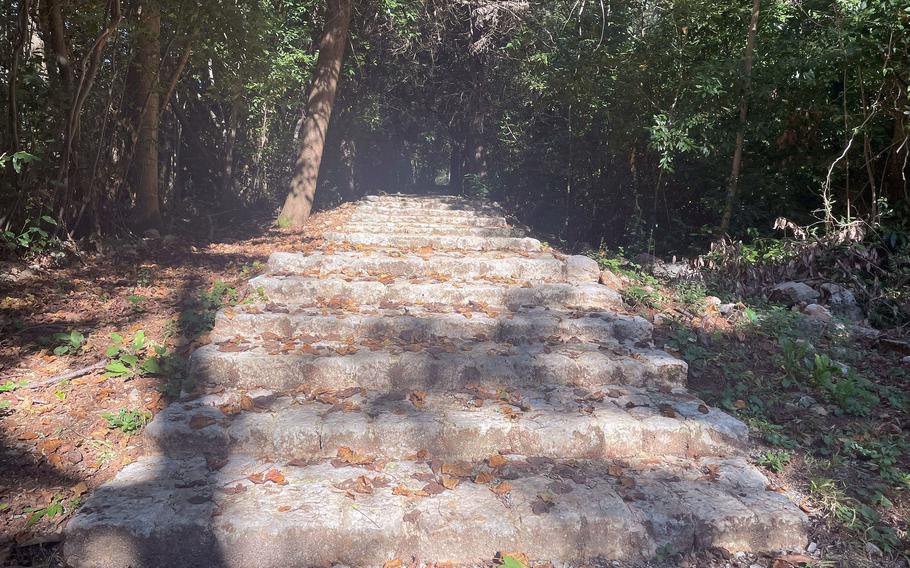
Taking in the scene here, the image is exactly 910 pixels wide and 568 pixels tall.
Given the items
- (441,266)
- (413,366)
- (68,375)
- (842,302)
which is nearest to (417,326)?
(413,366)

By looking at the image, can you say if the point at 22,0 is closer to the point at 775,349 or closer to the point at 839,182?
the point at 775,349

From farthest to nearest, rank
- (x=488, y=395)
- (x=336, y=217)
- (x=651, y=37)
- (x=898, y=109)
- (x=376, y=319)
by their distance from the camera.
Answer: (x=336, y=217) < (x=651, y=37) < (x=898, y=109) < (x=376, y=319) < (x=488, y=395)

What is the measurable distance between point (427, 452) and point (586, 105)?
24.9 ft

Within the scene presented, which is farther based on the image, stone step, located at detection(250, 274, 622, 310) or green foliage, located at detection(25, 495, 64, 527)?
stone step, located at detection(250, 274, 622, 310)

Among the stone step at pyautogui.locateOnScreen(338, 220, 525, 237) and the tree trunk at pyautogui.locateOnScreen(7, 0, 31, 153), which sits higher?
the tree trunk at pyautogui.locateOnScreen(7, 0, 31, 153)

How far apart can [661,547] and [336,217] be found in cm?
679

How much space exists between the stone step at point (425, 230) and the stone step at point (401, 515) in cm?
419

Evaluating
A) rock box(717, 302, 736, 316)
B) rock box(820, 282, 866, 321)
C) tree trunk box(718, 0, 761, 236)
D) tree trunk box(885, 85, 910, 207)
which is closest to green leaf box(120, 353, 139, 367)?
rock box(717, 302, 736, 316)

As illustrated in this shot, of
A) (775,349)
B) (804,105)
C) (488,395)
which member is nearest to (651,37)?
(804,105)

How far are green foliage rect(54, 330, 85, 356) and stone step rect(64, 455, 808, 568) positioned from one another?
1.23 meters

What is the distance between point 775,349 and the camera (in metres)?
3.79

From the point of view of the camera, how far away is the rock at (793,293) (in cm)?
458

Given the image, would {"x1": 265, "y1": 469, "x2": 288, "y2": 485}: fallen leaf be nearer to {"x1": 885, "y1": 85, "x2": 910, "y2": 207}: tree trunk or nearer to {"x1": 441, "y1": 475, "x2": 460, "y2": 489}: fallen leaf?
{"x1": 441, "y1": 475, "x2": 460, "y2": 489}: fallen leaf

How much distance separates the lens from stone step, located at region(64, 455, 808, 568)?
6.31 feet
